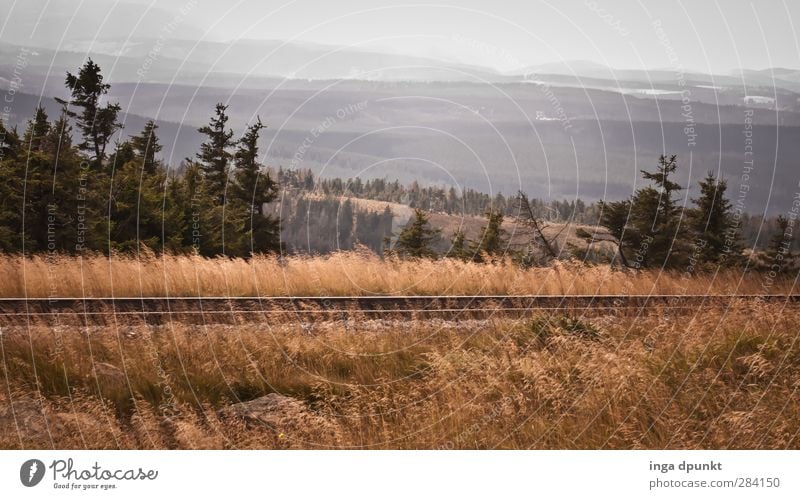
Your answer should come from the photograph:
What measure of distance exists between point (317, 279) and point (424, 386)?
23.5 ft

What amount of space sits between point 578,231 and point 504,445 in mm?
12198

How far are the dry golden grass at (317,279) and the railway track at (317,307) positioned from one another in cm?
82

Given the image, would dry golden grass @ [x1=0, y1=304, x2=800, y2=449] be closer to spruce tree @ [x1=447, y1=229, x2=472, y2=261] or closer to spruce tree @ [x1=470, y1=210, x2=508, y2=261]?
spruce tree @ [x1=447, y1=229, x2=472, y2=261]

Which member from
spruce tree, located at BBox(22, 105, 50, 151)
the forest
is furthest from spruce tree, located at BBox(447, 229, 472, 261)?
spruce tree, located at BBox(22, 105, 50, 151)

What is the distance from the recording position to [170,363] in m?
8.60

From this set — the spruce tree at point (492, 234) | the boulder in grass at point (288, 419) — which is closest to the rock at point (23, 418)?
the boulder in grass at point (288, 419)

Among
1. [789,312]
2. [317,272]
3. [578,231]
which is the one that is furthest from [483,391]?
[578,231]

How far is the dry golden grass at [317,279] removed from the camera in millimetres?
13617

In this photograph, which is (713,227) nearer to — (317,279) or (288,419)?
(317,279)

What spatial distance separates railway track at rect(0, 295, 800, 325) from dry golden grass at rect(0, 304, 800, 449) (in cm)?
158

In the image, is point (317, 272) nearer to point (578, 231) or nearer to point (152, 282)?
point (152, 282)

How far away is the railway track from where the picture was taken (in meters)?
11.1

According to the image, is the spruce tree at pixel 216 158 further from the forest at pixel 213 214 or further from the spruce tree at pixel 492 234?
the spruce tree at pixel 492 234

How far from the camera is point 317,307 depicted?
11805 millimetres
